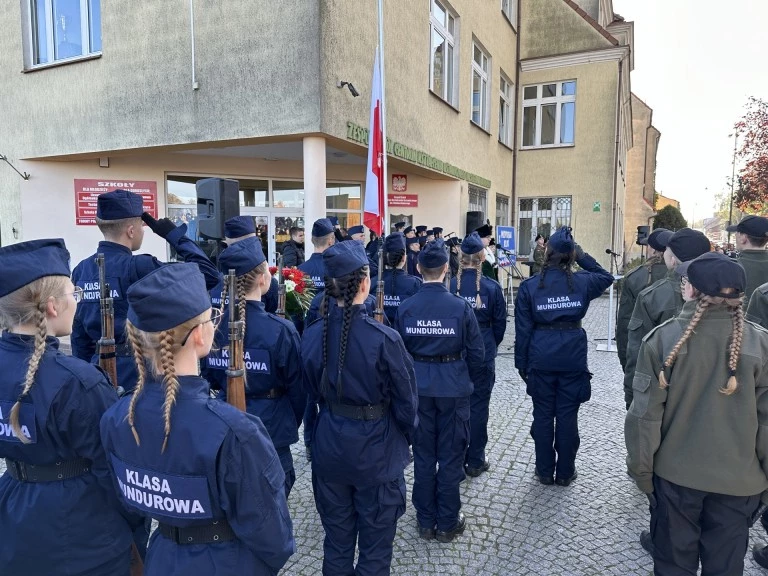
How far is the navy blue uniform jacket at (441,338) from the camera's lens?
3.52 m

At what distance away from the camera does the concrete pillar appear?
7973 mm

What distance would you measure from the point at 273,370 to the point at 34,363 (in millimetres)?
1215

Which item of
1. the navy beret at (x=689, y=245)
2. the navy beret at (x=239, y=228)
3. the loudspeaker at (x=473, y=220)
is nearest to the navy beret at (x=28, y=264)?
the navy beret at (x=239, y=228)

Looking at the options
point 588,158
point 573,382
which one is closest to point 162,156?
point 573,382

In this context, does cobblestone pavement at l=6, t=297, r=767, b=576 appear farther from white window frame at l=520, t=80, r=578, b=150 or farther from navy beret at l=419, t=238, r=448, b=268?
white window frame at l=520, t=80, r=578, b=150

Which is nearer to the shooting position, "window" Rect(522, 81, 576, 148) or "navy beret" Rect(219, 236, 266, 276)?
"navy beret" Rect(219, 236, 266, 276)

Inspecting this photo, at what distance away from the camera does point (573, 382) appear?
4.11 metres

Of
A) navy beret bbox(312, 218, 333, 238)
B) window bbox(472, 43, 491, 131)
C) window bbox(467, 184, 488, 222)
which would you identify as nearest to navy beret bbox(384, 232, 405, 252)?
navy beret bbox(312, 218, 333, 238)

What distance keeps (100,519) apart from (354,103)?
7.55 m

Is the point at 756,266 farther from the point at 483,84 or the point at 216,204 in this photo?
the point at 483,84

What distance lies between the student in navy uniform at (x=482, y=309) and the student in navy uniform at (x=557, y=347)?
1.24 ft

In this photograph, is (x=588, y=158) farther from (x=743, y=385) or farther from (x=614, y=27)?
(x=743, y=385)

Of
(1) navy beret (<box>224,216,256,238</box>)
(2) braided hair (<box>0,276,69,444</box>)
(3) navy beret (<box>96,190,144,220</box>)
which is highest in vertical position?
(3) navy beret (<box>96,190,144,220</box>)

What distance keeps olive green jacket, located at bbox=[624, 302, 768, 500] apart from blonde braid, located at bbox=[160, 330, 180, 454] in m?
2.09
